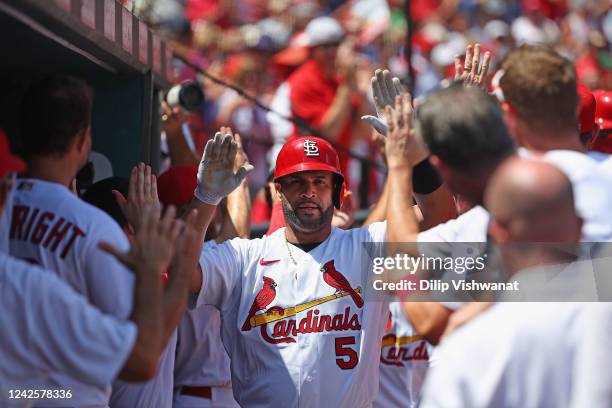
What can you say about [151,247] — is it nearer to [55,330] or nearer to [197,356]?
[55,330]

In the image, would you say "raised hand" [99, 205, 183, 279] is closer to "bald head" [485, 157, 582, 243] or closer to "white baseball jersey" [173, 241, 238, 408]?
"bald head" [485, 157, 582, 243]

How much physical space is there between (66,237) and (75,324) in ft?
1.49

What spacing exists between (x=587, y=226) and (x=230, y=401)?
2354 mm

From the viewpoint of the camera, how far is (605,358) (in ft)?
8.23

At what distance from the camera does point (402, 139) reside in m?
3.31

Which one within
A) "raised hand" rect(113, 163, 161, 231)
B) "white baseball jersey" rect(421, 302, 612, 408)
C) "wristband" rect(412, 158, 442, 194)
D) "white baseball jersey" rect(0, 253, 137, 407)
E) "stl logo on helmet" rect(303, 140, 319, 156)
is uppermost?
"stl logo on helmet" rect(303, 140, 319, 156)

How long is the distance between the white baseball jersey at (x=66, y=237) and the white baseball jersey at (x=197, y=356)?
158 cm

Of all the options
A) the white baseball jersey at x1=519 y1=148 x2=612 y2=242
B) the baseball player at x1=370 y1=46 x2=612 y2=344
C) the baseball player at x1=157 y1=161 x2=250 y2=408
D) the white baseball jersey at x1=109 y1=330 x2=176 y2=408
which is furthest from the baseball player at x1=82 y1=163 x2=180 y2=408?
the white baseball jersey at x1=519 y1=148 x2=612 y2=242

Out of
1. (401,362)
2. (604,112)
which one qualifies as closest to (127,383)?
(401,362)

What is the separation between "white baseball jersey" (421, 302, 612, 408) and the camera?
245cm

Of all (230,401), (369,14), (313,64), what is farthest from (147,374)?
(369,14)

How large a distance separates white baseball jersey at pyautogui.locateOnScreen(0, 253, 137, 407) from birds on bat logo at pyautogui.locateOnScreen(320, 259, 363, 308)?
165cm

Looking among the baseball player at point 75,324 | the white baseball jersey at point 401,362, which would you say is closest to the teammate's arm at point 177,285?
the baseball player at point 75,324

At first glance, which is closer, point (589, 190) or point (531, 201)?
point (531, 201)
